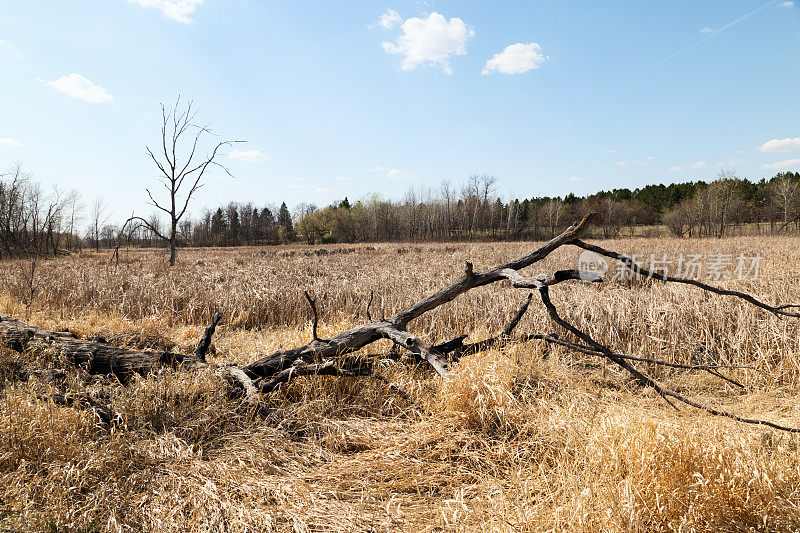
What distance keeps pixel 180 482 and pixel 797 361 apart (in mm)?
6220

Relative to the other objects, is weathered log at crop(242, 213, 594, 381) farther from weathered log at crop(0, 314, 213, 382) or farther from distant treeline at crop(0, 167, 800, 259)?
distant treeline at crop(0, 167, 800, 259)

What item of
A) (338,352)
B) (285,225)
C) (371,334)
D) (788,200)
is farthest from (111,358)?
(285,225)

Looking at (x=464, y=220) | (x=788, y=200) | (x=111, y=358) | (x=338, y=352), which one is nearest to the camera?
(x=338, y=352)

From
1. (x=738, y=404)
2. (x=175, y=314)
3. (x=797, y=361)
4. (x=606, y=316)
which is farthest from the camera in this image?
(x=175, y=314)

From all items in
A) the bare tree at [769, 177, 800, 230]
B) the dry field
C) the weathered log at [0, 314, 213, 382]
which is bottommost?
the dry field

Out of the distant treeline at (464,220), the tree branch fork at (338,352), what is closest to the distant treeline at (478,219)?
the distant treeline at (464,220)

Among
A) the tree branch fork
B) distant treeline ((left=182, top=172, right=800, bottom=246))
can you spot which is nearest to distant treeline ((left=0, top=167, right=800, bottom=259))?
distant treeline ((left=182, top=172, right=800, bottom=246))

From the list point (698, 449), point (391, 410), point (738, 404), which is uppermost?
point (698, 449)

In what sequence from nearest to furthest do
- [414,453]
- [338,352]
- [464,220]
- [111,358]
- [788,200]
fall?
[414,453], [338,352], [111,358], [788,200], [464,220]

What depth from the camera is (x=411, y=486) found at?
8.05ft

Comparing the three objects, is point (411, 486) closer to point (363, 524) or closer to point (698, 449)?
point (363, 524)

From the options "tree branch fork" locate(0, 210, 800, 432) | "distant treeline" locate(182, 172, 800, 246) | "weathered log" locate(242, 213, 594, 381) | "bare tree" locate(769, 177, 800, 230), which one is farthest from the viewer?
"distant treeline" locate(182, 172, 800, 246)

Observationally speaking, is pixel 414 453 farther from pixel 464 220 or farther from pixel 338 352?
pixel 464 220

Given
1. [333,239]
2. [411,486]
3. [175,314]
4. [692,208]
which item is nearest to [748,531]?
[411,486]
